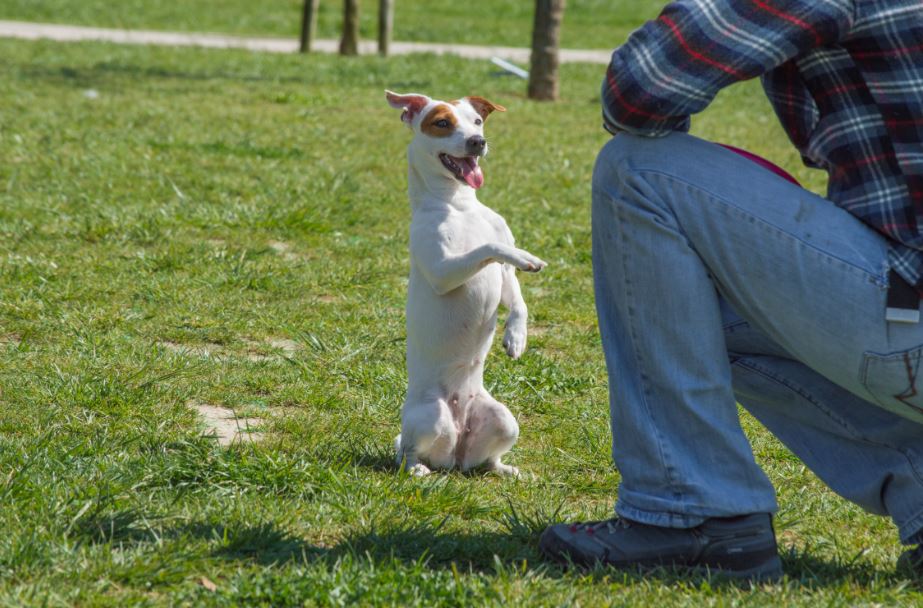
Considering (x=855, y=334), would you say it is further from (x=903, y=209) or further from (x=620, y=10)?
(x=620, y=10)

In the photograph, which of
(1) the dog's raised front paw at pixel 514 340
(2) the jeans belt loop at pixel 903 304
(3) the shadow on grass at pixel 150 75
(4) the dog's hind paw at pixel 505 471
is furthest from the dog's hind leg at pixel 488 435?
(3) the shadow on grass at pixel 150 75

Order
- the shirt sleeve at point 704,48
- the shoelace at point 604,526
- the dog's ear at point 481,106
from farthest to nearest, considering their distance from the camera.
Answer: the dog's ear at point 481,106 → the shoelace at point 604,526 → the shirt sleeve at point 704,48

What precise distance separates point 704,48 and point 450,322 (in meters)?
1.22

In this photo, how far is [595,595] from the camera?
95.7 inches

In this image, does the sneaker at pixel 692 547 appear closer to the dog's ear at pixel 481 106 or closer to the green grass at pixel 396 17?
the dog's ear at pixel 481 106

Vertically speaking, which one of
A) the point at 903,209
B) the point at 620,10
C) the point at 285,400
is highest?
the point at 903,209

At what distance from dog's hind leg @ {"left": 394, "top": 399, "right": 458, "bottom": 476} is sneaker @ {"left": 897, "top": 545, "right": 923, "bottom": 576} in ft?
4.04

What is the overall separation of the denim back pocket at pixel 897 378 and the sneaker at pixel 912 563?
0.42m

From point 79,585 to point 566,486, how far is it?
1.44 meters

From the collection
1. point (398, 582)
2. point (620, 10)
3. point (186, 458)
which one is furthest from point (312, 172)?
point (620, 10)

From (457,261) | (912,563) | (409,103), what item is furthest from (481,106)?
(912,563)

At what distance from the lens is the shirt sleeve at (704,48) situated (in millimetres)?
2244

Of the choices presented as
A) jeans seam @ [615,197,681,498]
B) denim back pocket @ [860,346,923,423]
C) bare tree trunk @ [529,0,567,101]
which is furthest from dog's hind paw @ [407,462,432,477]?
bare tree trunk @ [529,0,567,101]

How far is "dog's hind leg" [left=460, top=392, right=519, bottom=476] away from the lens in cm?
330
